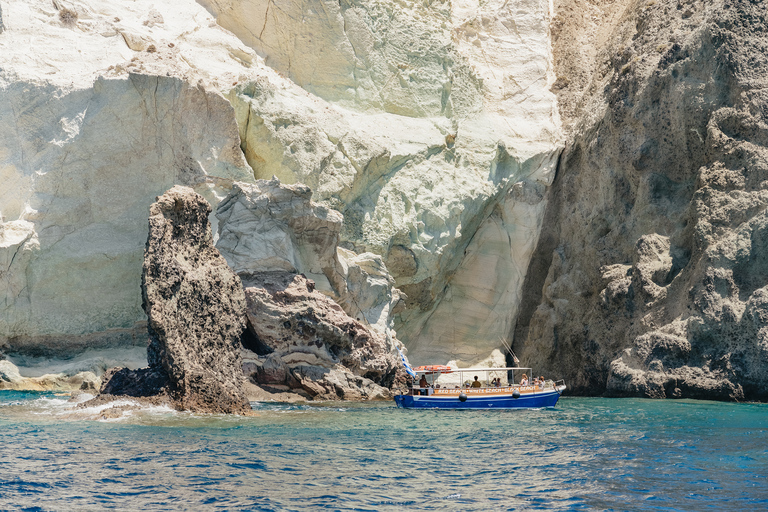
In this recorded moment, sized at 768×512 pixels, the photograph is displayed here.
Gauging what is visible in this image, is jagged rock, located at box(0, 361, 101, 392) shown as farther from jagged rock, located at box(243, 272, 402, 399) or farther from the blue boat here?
the blue boat

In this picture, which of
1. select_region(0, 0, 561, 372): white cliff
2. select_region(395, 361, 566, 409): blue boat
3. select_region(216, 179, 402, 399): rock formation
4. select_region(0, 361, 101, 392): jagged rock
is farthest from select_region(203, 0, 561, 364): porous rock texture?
select_region(0, 361, 101, 392): jagged rock

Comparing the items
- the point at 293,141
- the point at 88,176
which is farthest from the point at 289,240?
the point at 88,176

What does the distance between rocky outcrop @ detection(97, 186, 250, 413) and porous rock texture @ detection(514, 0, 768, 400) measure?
51.6ft

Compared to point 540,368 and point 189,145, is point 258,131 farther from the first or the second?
point 540,368

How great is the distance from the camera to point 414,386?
2603 centimetres

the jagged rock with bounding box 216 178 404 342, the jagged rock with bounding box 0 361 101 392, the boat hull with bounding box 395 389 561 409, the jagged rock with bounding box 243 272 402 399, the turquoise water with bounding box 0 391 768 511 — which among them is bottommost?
the turquoise water with bounding box 0 391 768 511

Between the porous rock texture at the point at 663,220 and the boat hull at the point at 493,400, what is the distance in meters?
4.31

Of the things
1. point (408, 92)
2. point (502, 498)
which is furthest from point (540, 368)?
point (502, 498)

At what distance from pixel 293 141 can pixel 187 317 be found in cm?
1240

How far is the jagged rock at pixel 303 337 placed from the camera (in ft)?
85.3

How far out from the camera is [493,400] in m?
26.0

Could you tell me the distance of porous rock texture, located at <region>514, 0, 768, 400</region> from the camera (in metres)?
26.8

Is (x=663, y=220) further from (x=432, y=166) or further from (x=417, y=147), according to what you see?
(x=417, y=147)

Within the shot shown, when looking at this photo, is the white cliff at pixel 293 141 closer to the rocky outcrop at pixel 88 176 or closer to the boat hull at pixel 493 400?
the rocky outcrop at pixel 88 176
